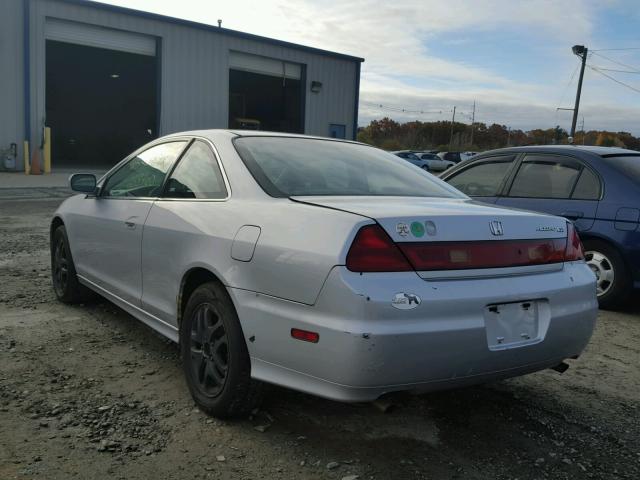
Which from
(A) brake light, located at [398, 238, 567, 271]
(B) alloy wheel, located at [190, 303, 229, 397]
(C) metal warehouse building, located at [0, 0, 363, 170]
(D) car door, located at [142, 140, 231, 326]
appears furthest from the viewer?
(C) metal warehouse building, located at [0, 0, 363, 170]

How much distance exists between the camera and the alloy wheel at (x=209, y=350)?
9.77 feet

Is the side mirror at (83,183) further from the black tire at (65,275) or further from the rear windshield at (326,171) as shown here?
the rear windshield at (326,171)

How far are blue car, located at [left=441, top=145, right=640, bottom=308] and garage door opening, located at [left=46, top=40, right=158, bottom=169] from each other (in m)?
25.9

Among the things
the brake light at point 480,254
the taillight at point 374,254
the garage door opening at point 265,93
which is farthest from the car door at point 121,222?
the garage door opening at point 265,93

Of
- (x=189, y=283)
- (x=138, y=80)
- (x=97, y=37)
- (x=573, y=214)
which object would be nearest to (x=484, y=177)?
(x=573, y=214)

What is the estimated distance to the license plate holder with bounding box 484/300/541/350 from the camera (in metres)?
2.61

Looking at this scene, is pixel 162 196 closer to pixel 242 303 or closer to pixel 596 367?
pixel 242 303

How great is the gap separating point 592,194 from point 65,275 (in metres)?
4.64

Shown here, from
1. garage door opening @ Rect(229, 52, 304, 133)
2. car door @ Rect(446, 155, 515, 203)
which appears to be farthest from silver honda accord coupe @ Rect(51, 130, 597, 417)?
garage door opening @ Rect(229, 52, 304, 133)

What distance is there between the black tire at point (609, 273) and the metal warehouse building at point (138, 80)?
691 inches

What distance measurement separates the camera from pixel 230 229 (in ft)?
9.71

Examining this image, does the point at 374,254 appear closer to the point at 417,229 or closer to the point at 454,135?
the point at 417,229

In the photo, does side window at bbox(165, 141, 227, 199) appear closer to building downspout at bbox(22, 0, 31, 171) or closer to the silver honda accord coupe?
the silver honda accord coupe

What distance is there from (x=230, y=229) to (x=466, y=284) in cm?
115
